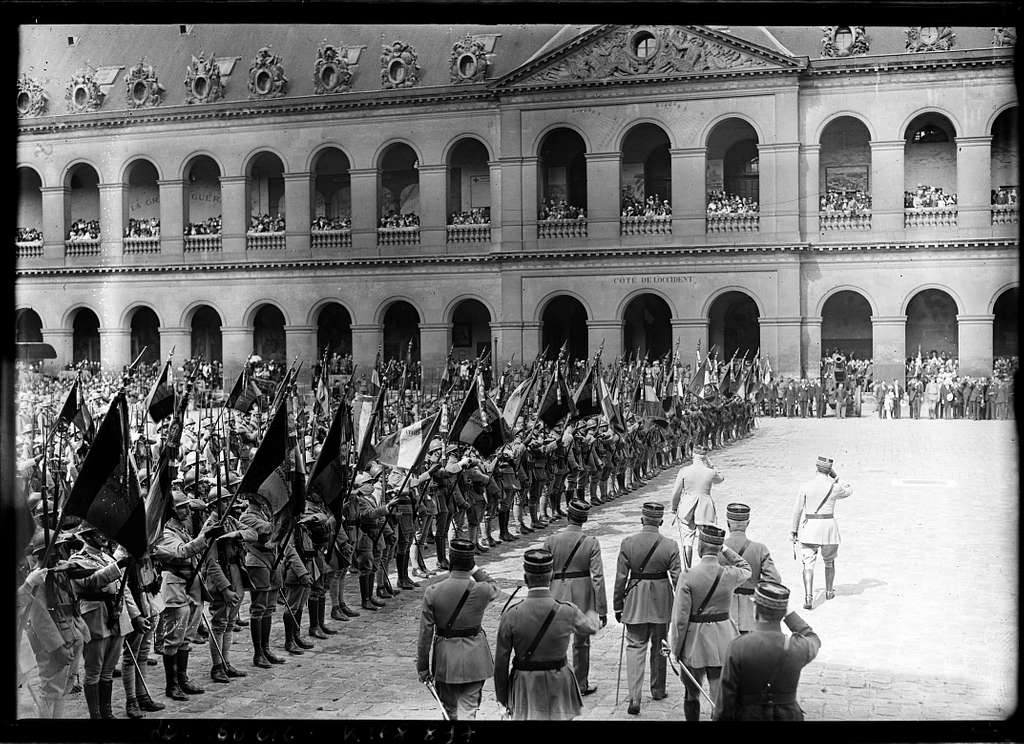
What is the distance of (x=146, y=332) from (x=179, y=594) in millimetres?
27833

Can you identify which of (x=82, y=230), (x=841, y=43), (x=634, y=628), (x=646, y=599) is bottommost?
(x=634, y=628)

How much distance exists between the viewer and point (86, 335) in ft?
113

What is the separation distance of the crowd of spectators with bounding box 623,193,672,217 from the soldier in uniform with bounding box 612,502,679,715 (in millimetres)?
22323

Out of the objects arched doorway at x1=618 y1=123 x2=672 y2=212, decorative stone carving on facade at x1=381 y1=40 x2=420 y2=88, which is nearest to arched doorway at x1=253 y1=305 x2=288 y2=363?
decorative stone carving on facade at x1=381 y1=40 x2=420 y2=88

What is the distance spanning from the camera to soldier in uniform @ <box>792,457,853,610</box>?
11539 mm

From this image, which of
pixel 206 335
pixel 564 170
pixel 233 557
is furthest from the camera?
pixel 206 335

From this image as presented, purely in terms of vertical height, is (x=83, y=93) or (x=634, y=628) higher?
(x=83, y=93)

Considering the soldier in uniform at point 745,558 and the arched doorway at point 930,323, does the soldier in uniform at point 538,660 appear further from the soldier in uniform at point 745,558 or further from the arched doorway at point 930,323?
the arched doorway at point 930,323

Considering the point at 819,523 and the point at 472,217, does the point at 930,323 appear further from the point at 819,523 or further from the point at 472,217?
the point at 819,523

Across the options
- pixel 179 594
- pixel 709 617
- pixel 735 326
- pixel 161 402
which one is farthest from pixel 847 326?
pixel 179 594

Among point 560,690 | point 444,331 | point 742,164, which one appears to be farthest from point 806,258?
point 560,690

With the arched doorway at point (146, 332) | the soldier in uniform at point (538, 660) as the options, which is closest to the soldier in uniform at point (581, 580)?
the soldier in uniform at point (538, 660)

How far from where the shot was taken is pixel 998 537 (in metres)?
13.7

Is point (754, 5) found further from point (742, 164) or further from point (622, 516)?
point (742, 164)
